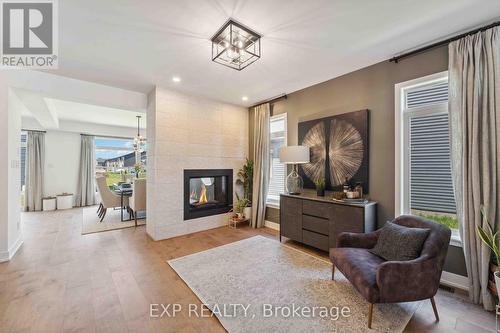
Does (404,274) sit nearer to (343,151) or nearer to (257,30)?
(343,151)

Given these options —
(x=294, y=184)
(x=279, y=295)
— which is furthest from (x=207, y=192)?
(x=279, y=295)

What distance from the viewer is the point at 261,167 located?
4.45 meters

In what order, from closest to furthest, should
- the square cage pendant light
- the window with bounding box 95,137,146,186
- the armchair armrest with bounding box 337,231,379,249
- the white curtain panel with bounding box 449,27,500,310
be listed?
1. the white curtain panel with bounding box 449,27,500,310
2. the square cage pendant light
3. the armchair armrest with bounding box 337,231,379,249
4. the window with bounding box 95,137,146,186

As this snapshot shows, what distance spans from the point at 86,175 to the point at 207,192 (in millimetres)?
5027

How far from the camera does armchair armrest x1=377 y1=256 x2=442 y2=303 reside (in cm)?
163

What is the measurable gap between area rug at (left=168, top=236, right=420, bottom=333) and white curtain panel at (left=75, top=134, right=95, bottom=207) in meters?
5.89

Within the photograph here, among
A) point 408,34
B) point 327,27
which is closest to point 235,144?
point 327,27

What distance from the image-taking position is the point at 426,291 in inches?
67.1

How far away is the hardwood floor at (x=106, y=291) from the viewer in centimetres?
172

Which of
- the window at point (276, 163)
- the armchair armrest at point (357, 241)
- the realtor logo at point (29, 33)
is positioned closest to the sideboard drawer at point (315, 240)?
the armchair armrest at point (357, 241)

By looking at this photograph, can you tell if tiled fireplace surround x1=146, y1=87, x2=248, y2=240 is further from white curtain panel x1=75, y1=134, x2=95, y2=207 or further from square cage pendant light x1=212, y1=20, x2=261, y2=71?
white curtain panel x1=75, y1=134, x2=95, y2=207

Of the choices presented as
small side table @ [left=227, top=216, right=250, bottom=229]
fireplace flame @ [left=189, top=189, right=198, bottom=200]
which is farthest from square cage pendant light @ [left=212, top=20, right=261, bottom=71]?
small side table @ [left=227, top=216, right=250, bottom=229]

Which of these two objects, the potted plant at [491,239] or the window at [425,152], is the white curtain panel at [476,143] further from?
the window at [425,152]

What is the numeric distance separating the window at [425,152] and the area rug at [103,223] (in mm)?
5192
